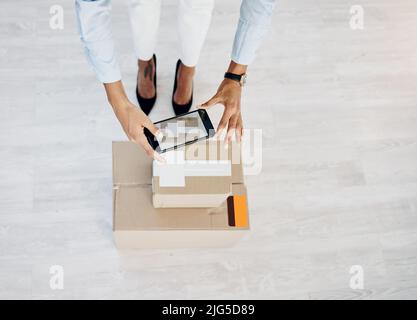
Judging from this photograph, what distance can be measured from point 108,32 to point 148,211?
0.52 meters

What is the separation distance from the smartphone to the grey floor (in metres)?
0.54

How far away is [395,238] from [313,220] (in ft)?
1.05

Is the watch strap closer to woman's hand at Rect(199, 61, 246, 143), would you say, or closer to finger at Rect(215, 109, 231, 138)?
woman's hand at Rect(199, 61, 246, 143)

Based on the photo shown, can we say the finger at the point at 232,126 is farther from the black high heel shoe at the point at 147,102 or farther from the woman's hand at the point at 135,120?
the black high heel shoe at the point at 147,102

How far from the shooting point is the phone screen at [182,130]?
118cm

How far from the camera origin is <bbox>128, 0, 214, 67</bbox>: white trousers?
50.6 inches

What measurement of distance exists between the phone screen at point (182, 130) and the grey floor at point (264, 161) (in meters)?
0.54

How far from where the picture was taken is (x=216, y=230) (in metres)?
1.29

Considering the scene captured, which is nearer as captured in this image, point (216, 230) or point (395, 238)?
point (216, 230)

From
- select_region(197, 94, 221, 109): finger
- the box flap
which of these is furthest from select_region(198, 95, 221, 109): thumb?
the box flap

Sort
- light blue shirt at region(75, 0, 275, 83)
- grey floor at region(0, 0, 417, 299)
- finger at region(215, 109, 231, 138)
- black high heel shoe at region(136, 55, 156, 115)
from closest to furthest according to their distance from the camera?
1. light blue shirt at region(75, 0, 275, 83)
2. finger at region(215, 109, 231, 138)
3. grey floor at region(0, 0, 417, 299)
4. black high heel shoe at region(136, 55, 156, 115)
